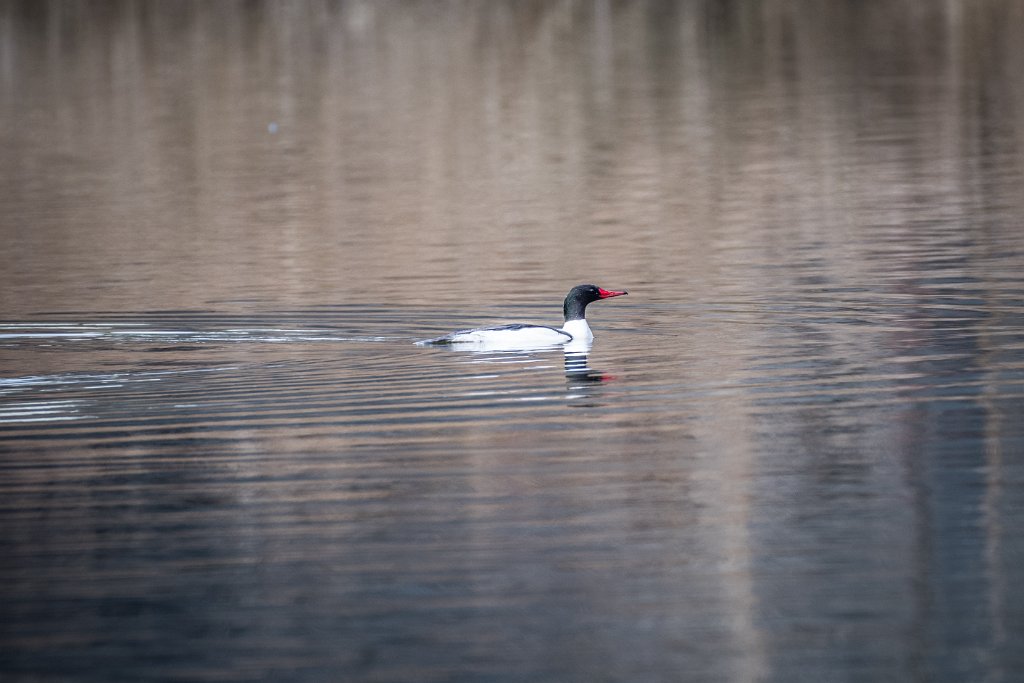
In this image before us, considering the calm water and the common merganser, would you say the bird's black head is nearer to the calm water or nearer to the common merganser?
the common merganser

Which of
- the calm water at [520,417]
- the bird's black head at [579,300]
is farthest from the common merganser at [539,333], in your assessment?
the calm water at [520,417]

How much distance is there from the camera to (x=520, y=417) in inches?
547

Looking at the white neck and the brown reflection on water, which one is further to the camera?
Result: the brown reflection on water

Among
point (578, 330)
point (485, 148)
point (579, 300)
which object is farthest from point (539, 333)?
point (485, 148)

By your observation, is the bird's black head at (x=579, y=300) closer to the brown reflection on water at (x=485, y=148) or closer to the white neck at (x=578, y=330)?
the white neck at (x=578, y=330)

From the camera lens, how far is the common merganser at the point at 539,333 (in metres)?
16.8

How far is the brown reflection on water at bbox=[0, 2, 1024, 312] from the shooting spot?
23.9 m

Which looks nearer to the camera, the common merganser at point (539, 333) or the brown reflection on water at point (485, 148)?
the common merganser at point (539, 333)

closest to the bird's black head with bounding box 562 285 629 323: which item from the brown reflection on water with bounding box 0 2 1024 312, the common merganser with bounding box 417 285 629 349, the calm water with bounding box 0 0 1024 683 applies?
the common merganser with bounding box 417 285 629 349

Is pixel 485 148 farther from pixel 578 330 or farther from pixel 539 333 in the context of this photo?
pixel 539 333

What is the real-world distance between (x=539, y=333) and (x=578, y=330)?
0.59 m

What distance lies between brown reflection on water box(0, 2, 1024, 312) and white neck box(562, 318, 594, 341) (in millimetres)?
2650

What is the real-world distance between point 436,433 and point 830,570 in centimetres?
413

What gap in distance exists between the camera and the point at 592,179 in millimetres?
33844
